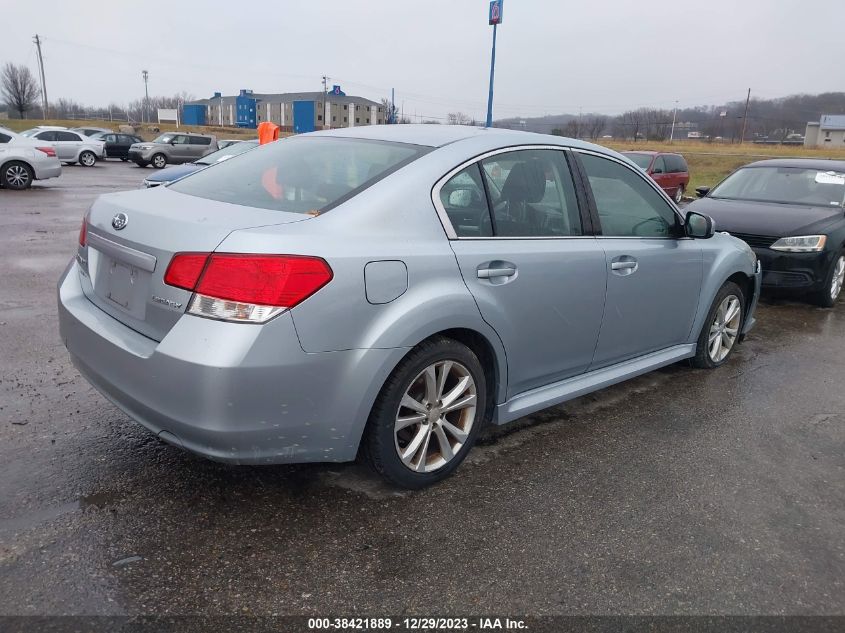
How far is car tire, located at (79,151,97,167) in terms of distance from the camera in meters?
27.1

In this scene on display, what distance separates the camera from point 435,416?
3.05 m

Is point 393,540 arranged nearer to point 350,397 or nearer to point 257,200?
point 350,397

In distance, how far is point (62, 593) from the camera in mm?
2301

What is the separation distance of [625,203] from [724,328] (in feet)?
5.52

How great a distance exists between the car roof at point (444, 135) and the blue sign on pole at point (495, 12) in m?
16.8

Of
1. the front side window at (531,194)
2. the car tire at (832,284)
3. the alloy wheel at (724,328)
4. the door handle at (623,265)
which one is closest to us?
the front side window at (531,194)

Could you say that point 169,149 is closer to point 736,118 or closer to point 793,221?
point 793,221

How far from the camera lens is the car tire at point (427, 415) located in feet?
9.32

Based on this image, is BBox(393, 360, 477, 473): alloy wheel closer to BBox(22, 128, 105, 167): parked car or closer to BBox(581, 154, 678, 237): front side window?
BBox(581, 154, 678, 237): front side window

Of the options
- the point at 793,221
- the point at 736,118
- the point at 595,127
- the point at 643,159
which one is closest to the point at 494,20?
the point at 643,159

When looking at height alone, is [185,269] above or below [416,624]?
above

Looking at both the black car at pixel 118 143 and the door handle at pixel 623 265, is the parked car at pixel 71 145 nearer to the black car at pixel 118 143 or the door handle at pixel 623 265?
the black car at pixel 118 143

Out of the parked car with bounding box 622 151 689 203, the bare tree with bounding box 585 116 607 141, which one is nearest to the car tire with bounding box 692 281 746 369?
the parked car with bounding box 622 151 689 203

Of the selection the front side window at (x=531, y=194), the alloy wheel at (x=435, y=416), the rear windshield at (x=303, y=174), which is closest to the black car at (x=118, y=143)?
the rear windshield at (x=303, y=174)
